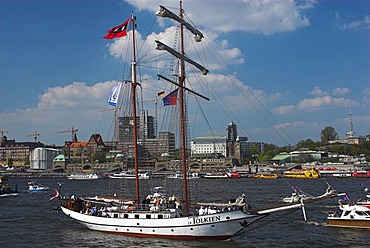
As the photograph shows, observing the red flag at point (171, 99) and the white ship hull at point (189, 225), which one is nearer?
the white ship hull at point (189, 225)

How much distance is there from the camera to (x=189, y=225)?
41.8 metres

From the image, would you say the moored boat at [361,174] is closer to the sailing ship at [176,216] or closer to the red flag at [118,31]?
the sailing ship at [176,216]

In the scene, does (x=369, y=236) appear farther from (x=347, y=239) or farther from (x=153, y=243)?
(x=153, y=243)

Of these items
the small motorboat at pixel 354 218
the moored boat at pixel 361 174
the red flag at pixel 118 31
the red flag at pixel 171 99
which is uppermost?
the red flag at pixel 118 31

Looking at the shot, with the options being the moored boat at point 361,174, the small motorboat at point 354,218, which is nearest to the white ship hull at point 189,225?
the small motorboat at point 354,218

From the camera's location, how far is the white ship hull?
41.1 meters

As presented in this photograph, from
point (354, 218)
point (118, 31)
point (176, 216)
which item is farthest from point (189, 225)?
Answer: point (118, 31)

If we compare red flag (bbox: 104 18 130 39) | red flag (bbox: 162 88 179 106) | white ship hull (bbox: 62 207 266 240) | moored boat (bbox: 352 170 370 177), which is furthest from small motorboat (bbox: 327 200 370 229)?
moored boat (bbox: 352 170 370 177)

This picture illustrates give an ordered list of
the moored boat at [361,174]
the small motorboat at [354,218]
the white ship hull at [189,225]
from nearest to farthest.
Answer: the white ship hull at [189,225], the small motorboat at [354,218], the moored boat at [361,174]

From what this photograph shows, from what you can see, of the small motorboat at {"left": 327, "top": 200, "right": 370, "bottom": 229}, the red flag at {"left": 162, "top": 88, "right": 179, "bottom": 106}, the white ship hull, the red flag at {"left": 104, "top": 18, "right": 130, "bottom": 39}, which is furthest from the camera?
the red flag at {"left": 104, "top": 18, "right": 130, "bottom": 39}

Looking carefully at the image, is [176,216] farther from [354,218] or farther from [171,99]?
[354,218]

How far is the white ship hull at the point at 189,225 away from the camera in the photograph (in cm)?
4112

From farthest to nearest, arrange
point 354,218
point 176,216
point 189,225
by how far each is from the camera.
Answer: point 354,218, point 176,216, point 189,225

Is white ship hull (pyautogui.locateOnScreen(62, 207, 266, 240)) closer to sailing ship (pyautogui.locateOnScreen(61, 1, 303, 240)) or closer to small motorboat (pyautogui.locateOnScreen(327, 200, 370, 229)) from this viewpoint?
sailing ship (pyautogui.locateOnScreen(61, 1, 303, 240))
